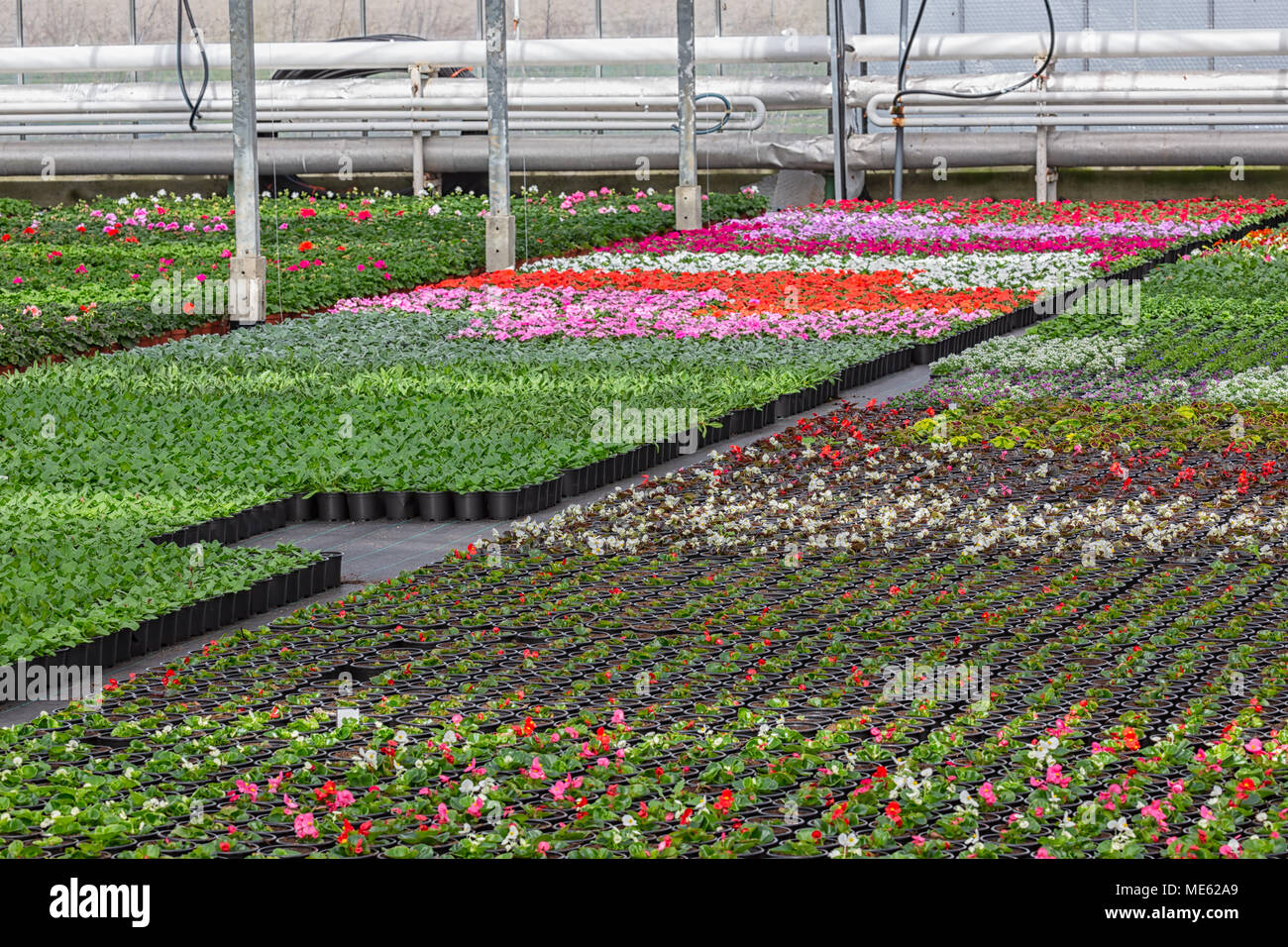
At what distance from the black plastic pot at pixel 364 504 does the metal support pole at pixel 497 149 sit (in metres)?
11.4

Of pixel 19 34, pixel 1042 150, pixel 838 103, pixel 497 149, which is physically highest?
pixel 19 34

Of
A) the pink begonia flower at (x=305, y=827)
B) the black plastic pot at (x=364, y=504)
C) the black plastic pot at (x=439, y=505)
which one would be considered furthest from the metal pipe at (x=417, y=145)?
the pink begonia flower at (x=305, y=827)

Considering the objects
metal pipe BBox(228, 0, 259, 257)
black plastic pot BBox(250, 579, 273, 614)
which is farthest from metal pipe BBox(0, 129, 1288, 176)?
black plastic pot BBox(250, 579, 273, 614)

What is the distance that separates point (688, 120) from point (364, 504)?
52.3ft

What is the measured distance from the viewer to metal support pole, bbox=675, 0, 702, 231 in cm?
2488

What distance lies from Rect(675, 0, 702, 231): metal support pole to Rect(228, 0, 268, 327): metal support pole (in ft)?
28.9

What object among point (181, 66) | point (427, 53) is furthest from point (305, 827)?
point (427, 53)

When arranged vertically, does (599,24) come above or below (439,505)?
above

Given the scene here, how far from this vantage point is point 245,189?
17156 millimetres

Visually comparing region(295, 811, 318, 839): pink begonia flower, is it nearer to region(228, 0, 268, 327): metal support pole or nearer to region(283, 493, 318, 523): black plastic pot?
region(283, 493, 318, 523): black plastic pot

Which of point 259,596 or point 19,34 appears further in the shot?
point 19,34

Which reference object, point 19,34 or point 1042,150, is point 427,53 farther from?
point 1042,150

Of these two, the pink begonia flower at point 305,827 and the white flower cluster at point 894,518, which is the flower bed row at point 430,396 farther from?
the pink begonia flower at point 305,827

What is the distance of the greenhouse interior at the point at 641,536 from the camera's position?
5.21 meters
